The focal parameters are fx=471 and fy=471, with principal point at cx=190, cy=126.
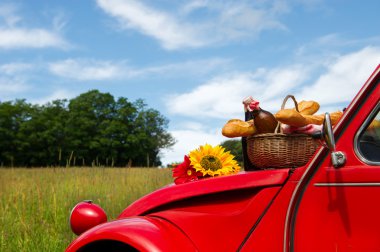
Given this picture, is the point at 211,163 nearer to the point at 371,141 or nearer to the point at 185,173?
the point at 185,173

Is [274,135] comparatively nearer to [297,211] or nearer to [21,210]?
[297,211]

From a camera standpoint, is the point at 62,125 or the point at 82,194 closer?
the point at 82,194

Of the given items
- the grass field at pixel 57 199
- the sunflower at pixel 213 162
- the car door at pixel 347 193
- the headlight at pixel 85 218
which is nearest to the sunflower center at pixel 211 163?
the sunflower at pixel 213 162

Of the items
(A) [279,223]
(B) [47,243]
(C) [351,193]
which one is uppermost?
(C) [351,193]

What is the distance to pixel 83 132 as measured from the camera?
210ft

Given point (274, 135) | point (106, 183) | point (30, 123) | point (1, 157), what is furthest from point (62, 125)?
point (274, 135)

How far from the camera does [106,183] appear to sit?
9117mm

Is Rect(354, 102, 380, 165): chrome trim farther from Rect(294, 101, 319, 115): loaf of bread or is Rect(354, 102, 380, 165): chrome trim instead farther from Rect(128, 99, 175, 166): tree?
Rect(128, 99, 175, 166): tree

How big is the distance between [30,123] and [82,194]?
6122 centimetres

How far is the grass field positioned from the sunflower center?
338 cm

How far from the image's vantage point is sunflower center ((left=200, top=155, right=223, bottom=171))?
285 cm

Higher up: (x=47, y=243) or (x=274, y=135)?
(x=274, y=135)

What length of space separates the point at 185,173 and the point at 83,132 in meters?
62.9

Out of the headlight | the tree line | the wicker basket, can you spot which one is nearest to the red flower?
the wicker basket
